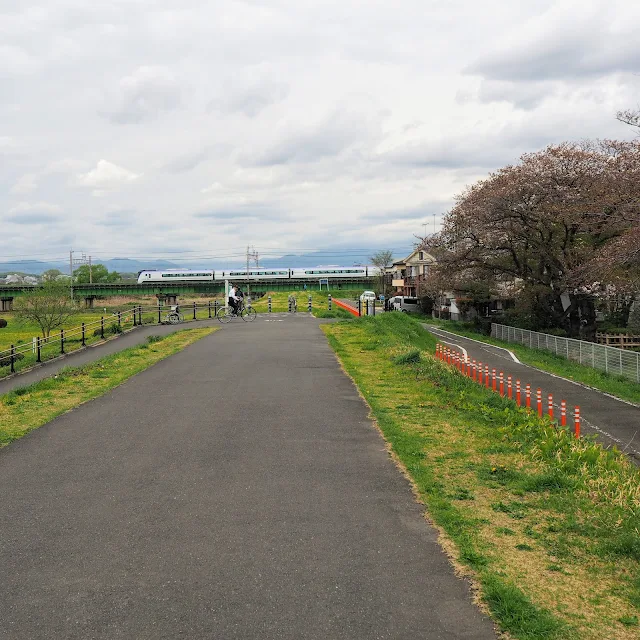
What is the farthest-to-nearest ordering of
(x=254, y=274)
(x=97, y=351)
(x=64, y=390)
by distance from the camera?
(x=254, y=274) → (x=97, y=351) → (x=64, y=390)

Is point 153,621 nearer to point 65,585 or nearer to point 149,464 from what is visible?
point 65,585

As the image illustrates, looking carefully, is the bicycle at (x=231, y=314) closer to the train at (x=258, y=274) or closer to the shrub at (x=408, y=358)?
the shrub at (x=408, y=358)

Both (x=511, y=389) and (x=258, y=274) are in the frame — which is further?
(x=258, y=274)

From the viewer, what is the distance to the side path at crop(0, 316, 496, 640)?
4.48m

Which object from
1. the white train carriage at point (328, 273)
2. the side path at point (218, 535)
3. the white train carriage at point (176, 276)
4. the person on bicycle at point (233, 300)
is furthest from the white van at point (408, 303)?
the side path at point (218, 535)

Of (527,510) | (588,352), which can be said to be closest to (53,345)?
(588,352)

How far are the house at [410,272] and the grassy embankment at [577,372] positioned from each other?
133ft

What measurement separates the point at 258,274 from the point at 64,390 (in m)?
88.8

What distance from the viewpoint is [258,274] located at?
102 metres

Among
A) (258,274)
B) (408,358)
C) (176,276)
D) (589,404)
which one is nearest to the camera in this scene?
(408,358)

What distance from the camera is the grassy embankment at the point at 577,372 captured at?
21625mm

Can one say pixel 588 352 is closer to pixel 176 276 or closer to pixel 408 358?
pixel 408 358

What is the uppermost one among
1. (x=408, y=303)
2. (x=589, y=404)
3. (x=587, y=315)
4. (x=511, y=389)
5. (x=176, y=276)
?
(x=176, y=276)

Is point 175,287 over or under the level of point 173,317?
over
